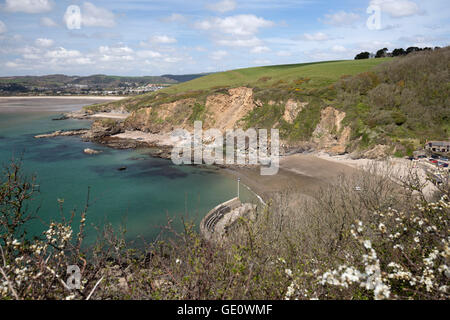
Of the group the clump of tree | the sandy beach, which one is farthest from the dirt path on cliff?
the clump of tree

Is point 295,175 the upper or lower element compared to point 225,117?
lower

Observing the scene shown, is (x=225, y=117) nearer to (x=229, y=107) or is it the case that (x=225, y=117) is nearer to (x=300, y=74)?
(x=229, y=107)

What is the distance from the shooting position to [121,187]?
114 feet

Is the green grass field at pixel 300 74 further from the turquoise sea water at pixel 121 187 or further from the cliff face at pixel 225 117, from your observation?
the turquoise sea water at pixel 121 187

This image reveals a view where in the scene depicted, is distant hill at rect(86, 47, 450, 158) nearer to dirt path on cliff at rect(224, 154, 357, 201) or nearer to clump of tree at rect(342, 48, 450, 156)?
clump of tree at rect(342, 48, 450, 156)

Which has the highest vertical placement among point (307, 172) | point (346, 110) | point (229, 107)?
point (229, 107)

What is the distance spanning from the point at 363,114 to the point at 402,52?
203 feet

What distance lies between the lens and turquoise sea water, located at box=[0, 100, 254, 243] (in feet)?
86.8

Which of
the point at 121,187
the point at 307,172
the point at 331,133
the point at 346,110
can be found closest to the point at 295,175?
the point at 307,172

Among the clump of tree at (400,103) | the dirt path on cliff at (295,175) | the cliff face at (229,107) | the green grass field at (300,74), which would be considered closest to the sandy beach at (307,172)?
the dirt path on cliff at (295,175)

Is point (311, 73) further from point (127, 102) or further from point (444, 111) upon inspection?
point (127, 102)

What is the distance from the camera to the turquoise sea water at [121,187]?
86.8ft
